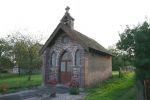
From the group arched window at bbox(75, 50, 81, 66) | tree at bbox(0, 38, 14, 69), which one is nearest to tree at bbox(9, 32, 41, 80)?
tree at bbox(0, 38, 14, 69)

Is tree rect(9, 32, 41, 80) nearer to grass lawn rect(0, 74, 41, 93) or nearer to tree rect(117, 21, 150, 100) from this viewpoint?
grass lawn rect(0, 74, 41, 93)

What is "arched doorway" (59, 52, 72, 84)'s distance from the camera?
28.7 metres

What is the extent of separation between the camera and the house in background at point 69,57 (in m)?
26.7

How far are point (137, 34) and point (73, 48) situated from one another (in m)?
14.3

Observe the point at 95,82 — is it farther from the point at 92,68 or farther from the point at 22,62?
the point at 22,62

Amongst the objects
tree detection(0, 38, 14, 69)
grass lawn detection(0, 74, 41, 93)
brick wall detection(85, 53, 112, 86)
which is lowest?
grass lawn detection(0, 74, 41, 93)

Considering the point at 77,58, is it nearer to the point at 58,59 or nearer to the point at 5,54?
the point at 58,59

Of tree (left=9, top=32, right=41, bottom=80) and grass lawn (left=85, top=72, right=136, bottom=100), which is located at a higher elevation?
tree (left=9, top=32, right=41, bottom=80)

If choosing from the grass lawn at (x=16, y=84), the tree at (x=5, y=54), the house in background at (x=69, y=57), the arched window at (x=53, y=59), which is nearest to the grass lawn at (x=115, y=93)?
the house in background at (x=69, y=57)

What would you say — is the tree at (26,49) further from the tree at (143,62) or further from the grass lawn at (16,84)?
the tree at (143,62)

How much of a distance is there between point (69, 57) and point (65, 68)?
55.4 inches

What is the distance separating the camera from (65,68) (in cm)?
2905

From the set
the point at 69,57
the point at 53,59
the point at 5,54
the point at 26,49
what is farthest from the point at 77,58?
the point at 5,54

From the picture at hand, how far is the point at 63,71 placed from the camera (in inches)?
1148
